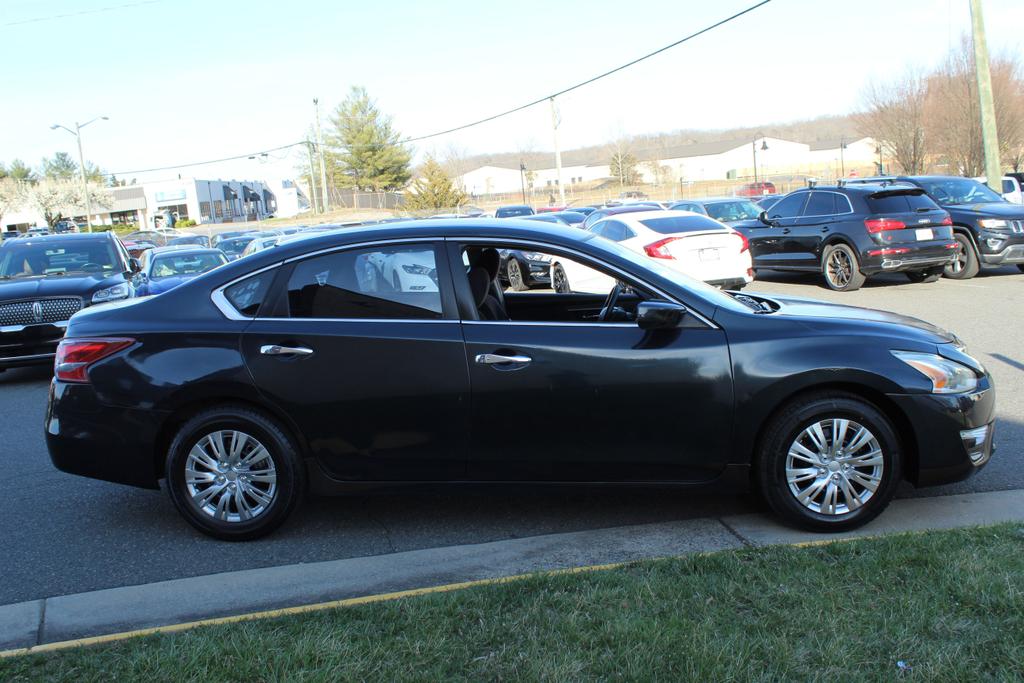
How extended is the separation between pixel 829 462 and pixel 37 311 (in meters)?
9.05

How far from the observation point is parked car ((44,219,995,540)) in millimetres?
4508

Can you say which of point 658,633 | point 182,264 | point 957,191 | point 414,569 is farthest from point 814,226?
point 658,633

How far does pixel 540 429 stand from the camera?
15.0 ft

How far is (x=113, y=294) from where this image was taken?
422 inches

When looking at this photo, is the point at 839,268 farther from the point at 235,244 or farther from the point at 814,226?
the point at 235,244

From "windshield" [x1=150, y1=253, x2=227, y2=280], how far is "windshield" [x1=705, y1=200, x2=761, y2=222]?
497 inches

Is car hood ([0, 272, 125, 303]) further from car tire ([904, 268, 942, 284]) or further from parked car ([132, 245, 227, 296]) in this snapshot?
car tire ([904, 268, 942, 284])

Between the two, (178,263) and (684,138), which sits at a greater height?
(684,138)

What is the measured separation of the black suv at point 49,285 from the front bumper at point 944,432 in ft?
29.3

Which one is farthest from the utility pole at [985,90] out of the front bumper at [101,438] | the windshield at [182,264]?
the front bumper at [101,438]

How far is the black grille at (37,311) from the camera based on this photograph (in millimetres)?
10062

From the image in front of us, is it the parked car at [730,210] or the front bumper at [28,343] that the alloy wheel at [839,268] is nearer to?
the parked car at [730,210]

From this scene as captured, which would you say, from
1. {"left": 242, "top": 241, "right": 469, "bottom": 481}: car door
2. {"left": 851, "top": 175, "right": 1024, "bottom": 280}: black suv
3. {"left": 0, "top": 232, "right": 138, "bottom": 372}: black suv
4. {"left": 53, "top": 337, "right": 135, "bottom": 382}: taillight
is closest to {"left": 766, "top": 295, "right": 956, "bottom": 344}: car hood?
{"left": 242, "top": 241, "right": 469, "bottom": 481}: car door

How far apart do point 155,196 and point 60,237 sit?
3604 inches
